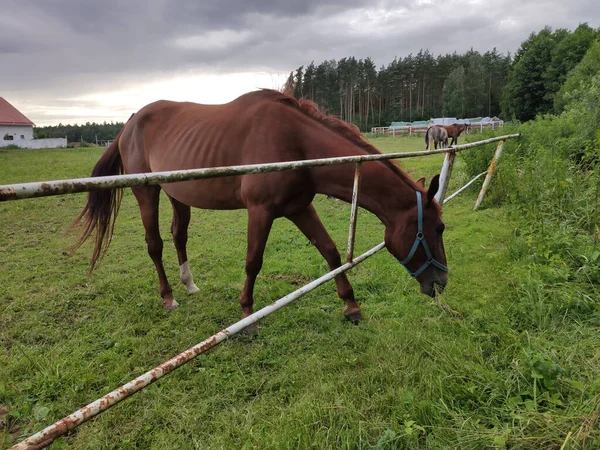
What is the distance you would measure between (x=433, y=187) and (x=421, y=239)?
0.38m

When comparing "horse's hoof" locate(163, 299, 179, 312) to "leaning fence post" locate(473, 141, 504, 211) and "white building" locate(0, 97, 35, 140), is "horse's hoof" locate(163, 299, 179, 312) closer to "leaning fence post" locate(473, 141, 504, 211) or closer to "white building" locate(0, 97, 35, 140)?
"leaning fence post" locate(473, 141, 504, 211)

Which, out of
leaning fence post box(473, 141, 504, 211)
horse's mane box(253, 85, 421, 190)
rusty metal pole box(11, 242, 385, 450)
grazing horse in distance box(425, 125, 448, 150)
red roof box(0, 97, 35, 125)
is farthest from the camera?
red roof box(0, 97, 35, 125)

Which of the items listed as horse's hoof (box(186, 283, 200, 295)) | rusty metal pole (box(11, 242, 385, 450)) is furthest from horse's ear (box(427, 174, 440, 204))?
horse's hoof (box(186, 283, 200, 295))

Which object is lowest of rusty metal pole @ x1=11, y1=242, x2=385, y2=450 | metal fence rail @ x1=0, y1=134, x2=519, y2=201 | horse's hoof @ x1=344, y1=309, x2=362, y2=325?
horse's hoof @ x1=344, y1=309, x2=362, y2=325

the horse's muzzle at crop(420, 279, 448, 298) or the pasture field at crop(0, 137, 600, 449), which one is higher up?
the horse's muzzle at crop(420, 279, 448, 298)

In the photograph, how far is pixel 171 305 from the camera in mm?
3463

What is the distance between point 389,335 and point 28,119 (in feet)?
198

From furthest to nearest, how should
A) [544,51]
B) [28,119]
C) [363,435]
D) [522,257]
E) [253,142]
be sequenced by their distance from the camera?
[28,119] → [544,51] → [522,257] → [253,142] → [363,435]

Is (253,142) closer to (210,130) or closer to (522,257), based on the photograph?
(210,130)

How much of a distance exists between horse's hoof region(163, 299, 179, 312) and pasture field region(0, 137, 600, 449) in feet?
0.26

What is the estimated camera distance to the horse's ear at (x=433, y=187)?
7.31ft

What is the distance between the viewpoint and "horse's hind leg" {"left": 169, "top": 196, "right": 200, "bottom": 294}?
386 cm

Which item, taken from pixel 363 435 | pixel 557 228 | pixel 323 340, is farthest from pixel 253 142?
pixel 557 228

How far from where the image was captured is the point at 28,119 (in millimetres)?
47250
